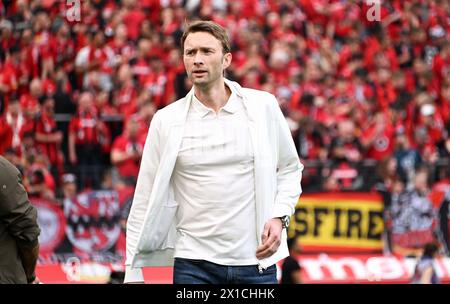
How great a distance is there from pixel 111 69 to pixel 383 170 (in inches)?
210

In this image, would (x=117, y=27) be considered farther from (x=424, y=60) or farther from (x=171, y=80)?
(x=424, y=60)

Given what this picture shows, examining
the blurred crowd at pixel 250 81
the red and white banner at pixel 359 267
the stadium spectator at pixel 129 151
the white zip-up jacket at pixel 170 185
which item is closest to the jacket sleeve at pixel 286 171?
the white zip-up jacket at pixel 170 185

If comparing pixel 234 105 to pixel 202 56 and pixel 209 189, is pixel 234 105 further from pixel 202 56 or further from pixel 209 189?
pixel 209 189

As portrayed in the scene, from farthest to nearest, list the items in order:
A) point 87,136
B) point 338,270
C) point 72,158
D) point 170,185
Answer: point 87,136
point 72,158
point 338,270
point 170,185

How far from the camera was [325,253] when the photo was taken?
16734 mm

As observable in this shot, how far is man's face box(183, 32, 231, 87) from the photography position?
6941 mm

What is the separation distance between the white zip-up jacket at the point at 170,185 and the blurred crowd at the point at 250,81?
983cm

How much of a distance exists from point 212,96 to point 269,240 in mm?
876

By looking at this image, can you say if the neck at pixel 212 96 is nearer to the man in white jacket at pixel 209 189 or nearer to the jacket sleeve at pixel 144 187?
the man in white jacket at pixel 209 189

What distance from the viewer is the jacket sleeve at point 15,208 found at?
7047 mm

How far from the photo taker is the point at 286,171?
719 cm

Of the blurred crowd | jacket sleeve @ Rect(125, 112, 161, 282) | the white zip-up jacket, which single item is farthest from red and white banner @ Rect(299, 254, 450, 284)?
jacket sleeve @ Rect(125, 112, 161, 282)

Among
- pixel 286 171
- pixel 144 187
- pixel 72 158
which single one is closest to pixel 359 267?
pixel 72 158
